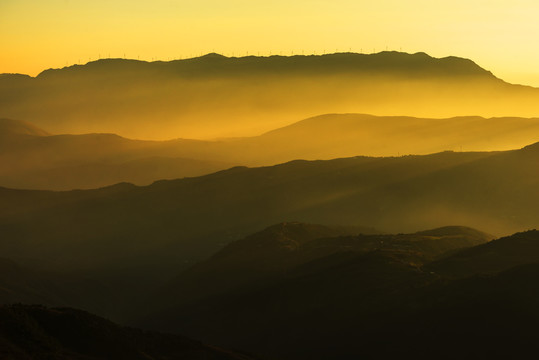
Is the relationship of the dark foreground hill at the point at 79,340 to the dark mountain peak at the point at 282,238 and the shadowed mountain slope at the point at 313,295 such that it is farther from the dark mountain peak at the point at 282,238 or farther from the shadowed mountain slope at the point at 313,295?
the dark mountain peak at the point at 282,238

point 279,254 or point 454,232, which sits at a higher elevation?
point 454,232

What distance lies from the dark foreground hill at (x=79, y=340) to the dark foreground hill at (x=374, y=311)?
22.6 metres

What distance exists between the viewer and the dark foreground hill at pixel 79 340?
68.4 m

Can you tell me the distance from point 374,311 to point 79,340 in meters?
42.6

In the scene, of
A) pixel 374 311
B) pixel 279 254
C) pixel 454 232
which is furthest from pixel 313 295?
pixel 454 232

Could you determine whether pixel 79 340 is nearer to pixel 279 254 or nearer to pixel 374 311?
pixel 374 311

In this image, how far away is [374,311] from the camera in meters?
107

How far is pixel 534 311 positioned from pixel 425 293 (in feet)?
49.5

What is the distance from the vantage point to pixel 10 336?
227 feet

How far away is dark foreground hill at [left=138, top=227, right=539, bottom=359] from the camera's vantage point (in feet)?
309

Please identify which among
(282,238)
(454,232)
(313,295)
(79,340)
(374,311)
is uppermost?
(454,232)

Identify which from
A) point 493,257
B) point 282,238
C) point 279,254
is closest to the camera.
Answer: point 493,257

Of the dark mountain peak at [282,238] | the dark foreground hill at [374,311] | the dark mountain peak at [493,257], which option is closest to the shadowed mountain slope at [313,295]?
the dark foreground hill at [374,311]

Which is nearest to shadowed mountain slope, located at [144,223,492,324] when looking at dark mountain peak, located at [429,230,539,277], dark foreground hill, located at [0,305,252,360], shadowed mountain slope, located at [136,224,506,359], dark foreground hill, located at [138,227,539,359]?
shadowed mountain slope, located at [136,224,506,359]
